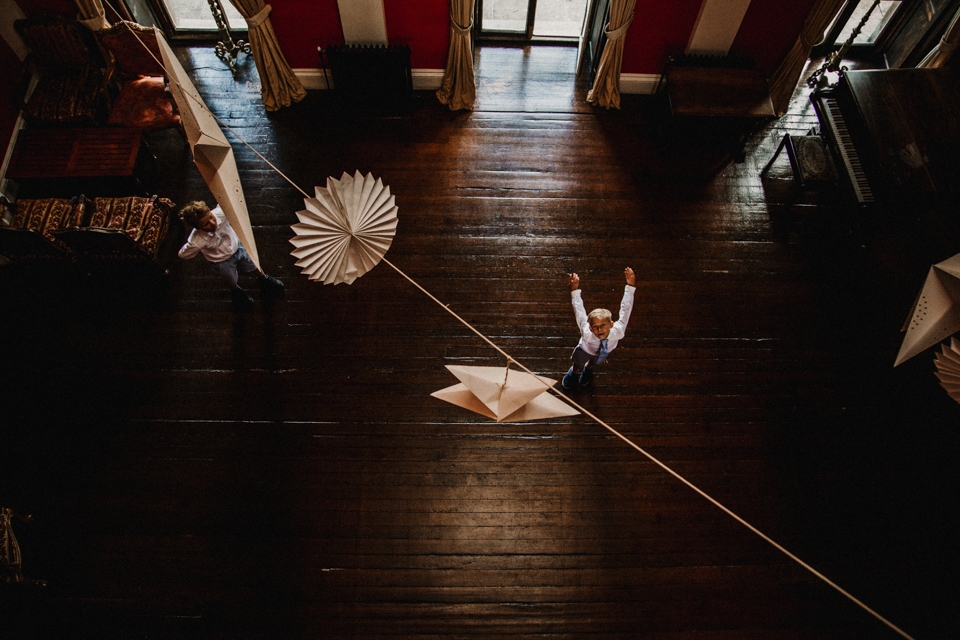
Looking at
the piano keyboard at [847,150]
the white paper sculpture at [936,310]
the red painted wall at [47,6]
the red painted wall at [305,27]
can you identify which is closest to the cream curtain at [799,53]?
the piano keyboard at [847,150]

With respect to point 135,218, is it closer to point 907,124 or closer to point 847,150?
point 847,150

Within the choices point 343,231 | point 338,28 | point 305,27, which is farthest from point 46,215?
point 343,231

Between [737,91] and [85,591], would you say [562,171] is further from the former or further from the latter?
[85,591]

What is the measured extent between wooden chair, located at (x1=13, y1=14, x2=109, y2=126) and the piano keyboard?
7316mm

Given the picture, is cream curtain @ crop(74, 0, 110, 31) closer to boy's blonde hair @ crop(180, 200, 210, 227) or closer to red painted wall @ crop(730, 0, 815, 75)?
boy's blonde hair @ crop(180, 200, 210, 227)

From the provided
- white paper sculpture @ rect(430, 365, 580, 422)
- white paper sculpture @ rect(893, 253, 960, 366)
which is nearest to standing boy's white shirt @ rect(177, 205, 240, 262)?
white paper sculpture @ rect(430, 365, 580, 422)

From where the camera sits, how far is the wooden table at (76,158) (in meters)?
5.10

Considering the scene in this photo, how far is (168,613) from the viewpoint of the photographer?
3.95m

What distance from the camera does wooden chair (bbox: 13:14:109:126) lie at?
530 centimetres

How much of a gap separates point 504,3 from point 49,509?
718cm

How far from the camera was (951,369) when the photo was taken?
2.87 m

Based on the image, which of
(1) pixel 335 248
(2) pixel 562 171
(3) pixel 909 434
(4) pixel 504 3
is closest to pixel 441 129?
(2) pixel 562 171

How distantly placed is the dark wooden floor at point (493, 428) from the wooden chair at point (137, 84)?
509mm

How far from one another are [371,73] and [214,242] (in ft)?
9.23
